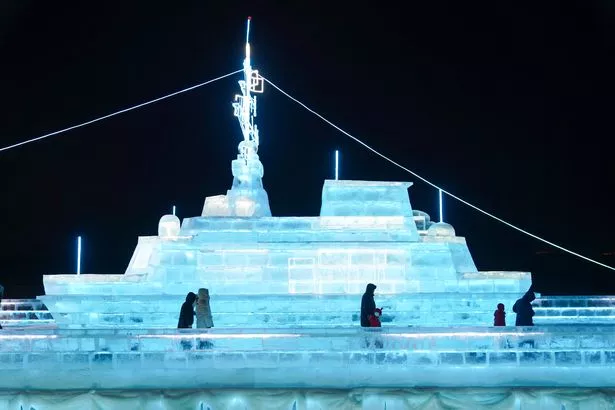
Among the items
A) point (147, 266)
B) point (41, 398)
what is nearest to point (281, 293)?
point (147, 266)

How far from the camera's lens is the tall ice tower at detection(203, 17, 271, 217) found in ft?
69.2

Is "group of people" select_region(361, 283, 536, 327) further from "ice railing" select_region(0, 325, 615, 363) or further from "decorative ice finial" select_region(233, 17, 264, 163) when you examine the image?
"decorative ice finial" select_region(233, 17, 264, 163)

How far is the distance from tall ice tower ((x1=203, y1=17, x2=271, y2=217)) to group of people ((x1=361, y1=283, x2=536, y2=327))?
17.1 feet

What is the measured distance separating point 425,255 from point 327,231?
2587 millimetres

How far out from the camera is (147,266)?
790 inches

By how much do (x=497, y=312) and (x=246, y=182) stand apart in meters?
7.90

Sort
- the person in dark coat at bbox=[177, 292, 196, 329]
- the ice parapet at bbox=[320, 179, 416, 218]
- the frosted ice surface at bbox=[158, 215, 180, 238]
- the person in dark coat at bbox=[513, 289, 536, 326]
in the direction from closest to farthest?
the person in dark coat at bbox=[177, 292, 196, 329], the person in dark coat at bbox=[513, 289, 536, 326], the ice parapet at bbox=[320, 179, 416, 218], the frosted ice surface at bbox=[158, 215, 180, 238]

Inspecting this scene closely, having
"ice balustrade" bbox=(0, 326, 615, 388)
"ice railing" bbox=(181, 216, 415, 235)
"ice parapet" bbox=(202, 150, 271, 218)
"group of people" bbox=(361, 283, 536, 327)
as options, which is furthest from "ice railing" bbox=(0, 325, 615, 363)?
"ice parapet" bbox=(202, 150, 271, 218)

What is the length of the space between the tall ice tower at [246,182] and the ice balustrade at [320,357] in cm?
685

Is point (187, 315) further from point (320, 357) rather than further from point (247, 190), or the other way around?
point (247, 190)

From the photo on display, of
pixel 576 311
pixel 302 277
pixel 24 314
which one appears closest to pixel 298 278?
pixel 302 277

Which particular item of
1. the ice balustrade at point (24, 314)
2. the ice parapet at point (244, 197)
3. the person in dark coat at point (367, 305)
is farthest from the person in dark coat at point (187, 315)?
the ice balustrade at point (24, 314)

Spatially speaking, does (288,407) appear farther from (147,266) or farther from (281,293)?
(147,266)

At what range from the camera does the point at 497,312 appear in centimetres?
1775
